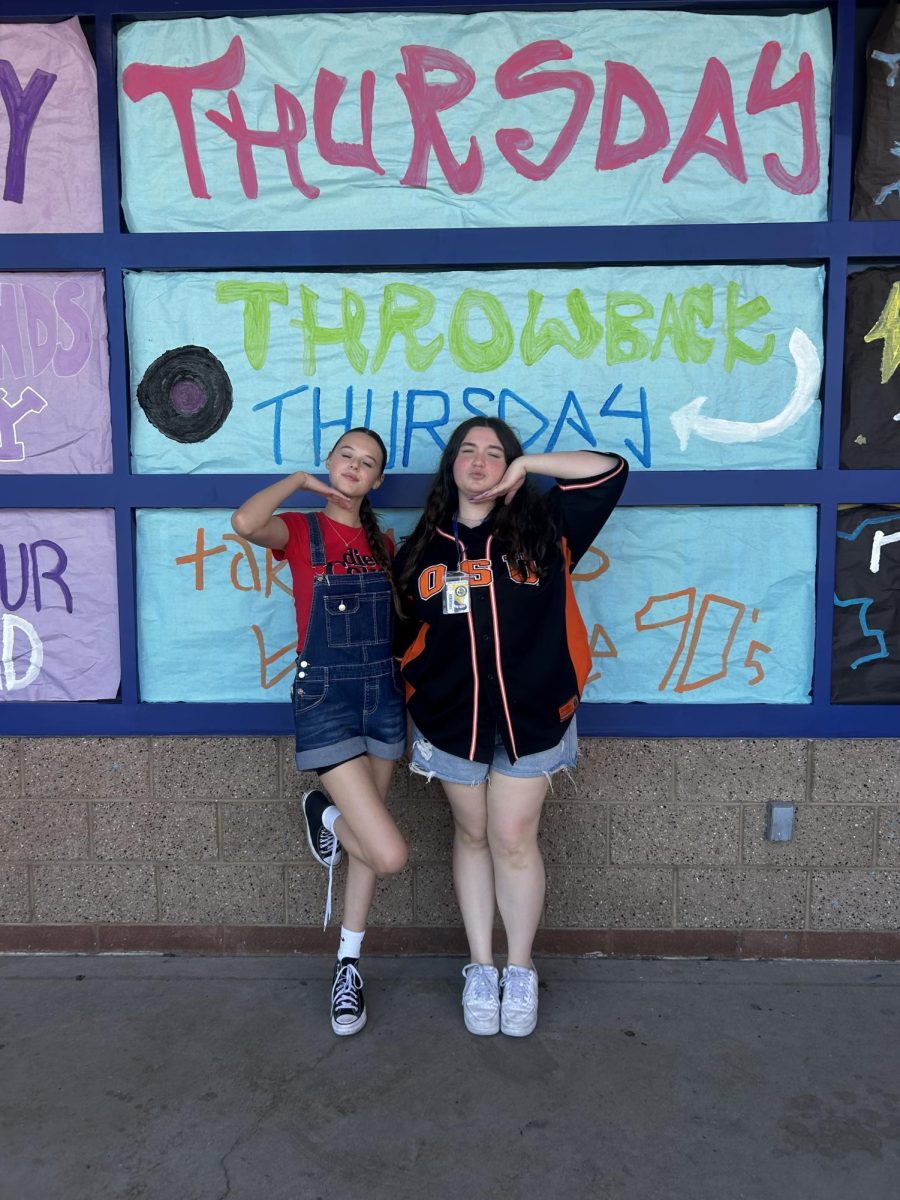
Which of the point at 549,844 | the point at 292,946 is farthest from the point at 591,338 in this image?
the point at 292,946

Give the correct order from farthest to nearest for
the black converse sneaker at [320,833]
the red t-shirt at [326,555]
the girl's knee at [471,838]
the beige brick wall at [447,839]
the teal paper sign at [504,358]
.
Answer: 1. the beige brick wall at [447,839]
2. the teal paper sign at [504,358]
3. the black converse sneaker at [320,833]
4. the girl's knee at [471,838]
5. the red t-shirt at [326,555]

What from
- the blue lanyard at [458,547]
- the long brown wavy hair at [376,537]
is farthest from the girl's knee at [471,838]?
the blue lanyard at [458,547]

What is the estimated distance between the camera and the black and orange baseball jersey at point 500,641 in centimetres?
264

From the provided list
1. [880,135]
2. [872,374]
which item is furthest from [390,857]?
[880,135]

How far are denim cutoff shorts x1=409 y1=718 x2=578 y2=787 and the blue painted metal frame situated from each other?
0.52 meters

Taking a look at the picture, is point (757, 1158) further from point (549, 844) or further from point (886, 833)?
point (886, 833)

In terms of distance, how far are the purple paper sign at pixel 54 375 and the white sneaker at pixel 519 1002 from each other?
235 cm

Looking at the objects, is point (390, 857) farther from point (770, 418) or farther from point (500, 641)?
point (770, 418)

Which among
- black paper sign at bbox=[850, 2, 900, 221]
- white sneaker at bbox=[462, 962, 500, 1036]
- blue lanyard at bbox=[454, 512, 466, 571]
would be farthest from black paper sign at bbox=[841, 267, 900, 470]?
white sneaker at bbox=[462, 962, 500, 1036]

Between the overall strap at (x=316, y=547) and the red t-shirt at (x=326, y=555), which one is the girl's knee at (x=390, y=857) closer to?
the red t-shirt at (x=326, y=555)

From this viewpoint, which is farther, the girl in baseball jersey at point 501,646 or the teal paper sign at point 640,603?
the teal paper sign at point 640,603

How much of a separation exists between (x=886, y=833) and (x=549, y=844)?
1270mm

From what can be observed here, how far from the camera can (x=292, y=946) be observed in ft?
10.8

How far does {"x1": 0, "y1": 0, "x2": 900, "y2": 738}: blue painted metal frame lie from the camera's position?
306 centimetres
